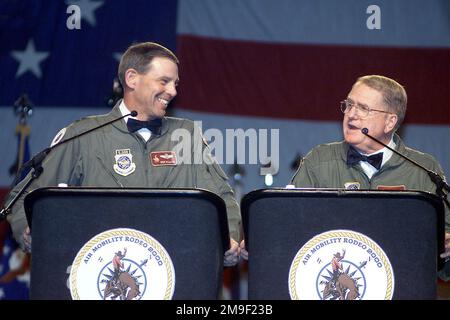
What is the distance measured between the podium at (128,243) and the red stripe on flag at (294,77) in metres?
2.71

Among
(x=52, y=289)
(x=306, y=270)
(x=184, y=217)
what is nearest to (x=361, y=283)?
(x=306, y=270)

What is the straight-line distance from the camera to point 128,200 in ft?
8.27

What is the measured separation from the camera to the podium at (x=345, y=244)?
2.48 m

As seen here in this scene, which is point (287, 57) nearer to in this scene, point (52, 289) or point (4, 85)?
point (4, 85)

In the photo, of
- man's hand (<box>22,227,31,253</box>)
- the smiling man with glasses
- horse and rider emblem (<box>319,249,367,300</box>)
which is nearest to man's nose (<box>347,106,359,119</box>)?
the smiling man with glasses

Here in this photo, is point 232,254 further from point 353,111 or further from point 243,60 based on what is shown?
point 243,60

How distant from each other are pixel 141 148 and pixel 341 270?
132cm

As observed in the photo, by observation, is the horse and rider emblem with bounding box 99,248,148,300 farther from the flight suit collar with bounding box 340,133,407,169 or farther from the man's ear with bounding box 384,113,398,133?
the man's ear with bounding box 384,113,398,133

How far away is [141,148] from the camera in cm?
352

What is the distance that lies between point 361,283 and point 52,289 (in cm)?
95

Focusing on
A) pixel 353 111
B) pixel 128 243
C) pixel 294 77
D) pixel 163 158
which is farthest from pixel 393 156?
pixel 294 77

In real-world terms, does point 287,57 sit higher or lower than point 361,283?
higher

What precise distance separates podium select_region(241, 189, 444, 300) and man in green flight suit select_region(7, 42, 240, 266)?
732 millimetres

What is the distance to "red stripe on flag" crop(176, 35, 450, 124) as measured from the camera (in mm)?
5160
